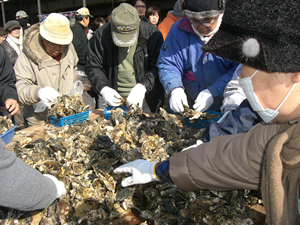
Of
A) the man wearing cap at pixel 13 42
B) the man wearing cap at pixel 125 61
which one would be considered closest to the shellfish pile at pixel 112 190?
the man wearing cap at pixel 125 61

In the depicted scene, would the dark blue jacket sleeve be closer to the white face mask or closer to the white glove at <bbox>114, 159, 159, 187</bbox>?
the white glove at <bbox>114, 159, 159, 187</bbox>

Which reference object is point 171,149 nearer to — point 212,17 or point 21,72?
point 212,17

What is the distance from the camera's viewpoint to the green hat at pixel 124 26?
3.32 m

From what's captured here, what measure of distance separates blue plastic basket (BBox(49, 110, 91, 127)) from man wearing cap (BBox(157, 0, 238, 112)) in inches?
48.0

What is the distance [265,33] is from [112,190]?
5.02ft

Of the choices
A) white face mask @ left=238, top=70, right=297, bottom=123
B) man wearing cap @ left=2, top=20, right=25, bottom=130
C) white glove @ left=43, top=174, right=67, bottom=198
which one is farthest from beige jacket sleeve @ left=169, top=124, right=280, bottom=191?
man wearing cap @ left=2, top=20, right=25, bottom=130

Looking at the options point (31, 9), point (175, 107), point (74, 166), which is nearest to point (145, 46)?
point (175, 107)

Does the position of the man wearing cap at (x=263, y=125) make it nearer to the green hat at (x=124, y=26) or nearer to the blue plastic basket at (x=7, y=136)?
the blue plastic basket at (x=7, y=136)

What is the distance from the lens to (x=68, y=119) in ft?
10.2

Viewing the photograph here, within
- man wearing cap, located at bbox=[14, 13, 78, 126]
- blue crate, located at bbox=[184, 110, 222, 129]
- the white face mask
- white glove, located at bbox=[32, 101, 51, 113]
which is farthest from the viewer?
white glove, located at bbox=[32, 101, 51, 113]

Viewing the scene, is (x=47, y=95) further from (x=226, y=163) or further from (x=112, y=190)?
(x=226, y=163)

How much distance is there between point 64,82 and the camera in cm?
383

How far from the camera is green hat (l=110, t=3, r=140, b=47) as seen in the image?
3.32 m

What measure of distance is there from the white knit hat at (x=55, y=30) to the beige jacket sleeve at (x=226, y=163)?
2.85 metres
